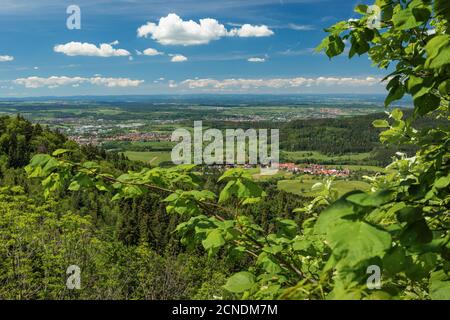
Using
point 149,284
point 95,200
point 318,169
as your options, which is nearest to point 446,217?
point 149,284

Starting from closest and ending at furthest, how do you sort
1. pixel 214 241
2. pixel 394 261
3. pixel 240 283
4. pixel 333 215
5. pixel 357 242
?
pixel 357 242 < pixel 333 215 < pixel 394 261 < pixel 240 283 < pixel 214 241

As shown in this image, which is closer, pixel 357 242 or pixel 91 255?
pixel 357 242

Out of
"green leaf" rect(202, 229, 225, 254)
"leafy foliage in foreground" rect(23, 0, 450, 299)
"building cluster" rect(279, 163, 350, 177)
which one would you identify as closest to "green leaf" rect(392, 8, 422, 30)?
"leafy foliage in foreground" rect(23, 0, 450, 299)

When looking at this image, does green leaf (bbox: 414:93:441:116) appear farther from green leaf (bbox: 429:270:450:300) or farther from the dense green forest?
the dense green forest

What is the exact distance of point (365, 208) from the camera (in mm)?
1653

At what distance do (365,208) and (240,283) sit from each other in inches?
55.0

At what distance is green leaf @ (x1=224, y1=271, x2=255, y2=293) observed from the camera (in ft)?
8.80

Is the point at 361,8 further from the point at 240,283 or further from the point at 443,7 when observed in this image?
the point at 240,283

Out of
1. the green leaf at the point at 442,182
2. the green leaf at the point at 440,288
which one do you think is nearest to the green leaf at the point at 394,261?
the green leaf at the point at 440,288

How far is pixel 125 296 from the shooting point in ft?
91.4

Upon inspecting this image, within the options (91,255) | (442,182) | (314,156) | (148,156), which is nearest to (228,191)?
(442,182)

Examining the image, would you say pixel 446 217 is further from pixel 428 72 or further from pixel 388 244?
pixel 388 244

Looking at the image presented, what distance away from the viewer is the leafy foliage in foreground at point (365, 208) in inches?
66.7

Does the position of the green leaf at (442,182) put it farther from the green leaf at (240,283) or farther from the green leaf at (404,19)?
the green leaf at (240,283)
